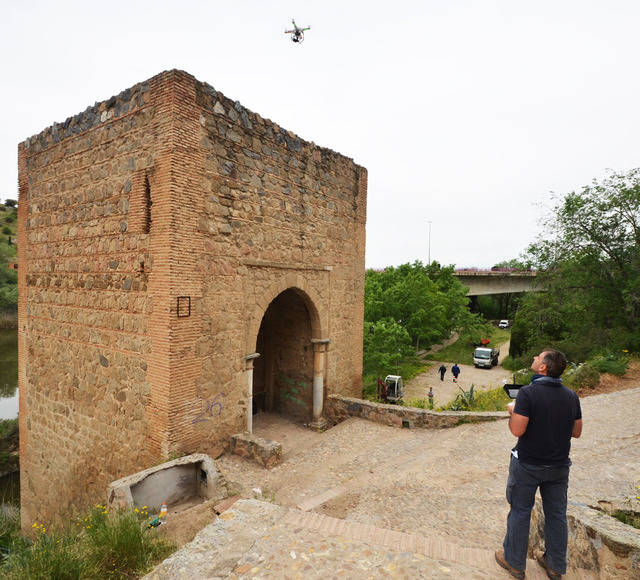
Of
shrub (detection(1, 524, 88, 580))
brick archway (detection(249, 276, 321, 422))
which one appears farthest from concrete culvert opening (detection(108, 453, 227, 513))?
brick archway (detection(249, 276, 321, 422))

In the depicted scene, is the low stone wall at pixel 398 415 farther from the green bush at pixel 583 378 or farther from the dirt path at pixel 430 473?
the green bush at pixel 583 378

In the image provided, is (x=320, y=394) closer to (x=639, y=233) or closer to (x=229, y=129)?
(x=229, y=129)

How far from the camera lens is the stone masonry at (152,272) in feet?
19.1

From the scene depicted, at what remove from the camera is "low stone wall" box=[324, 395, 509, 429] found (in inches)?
327

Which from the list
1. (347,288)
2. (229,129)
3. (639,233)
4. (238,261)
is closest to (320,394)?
(347,288)

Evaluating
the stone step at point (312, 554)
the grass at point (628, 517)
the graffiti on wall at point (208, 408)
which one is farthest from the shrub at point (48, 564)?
the grass at point (628, 517)

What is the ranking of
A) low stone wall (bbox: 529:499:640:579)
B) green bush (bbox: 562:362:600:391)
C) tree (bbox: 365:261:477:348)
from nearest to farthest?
low stone wall (bbox: 529:499:640:579)
green bush (bbox: 562:362:600:391)
tree (bbox: 365:261:477:348)

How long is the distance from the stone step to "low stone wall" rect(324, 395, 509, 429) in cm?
543

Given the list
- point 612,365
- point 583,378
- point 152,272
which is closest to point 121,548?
point 152,272

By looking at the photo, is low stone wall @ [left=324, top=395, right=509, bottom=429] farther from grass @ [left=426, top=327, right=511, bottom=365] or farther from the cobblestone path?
grass @ [left=426, top=327, right=511, bottom=365]

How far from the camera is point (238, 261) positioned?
6.80 m

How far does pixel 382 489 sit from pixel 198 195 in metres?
5.37

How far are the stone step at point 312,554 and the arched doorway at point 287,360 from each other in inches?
240

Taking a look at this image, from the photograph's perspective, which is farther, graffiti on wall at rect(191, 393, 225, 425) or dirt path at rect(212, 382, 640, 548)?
graffiti on wall at rect(191, 393, 225, 425)
